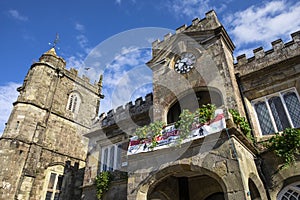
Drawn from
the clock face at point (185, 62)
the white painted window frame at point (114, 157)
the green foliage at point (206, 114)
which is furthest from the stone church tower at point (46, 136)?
the green foliage at point (206, 114)

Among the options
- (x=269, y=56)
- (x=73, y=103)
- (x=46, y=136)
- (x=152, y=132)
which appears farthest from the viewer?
(x=73, y=103)

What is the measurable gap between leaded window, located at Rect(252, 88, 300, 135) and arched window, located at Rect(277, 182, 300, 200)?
2042 millimetres

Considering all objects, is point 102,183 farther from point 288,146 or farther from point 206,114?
point 288,146

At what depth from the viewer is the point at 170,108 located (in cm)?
1105

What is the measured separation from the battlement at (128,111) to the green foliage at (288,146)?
634 centimetres

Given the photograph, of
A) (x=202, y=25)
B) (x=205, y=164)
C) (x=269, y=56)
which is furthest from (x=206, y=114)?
(x=202, y=25)

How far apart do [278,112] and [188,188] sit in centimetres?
472

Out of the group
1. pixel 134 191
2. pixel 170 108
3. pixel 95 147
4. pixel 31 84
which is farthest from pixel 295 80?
pixel 31 84

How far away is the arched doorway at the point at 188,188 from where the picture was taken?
29.7 ft

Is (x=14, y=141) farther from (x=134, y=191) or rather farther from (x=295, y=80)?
(x=295, y=80)

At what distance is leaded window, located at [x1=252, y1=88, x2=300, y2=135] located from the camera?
8.48 metres

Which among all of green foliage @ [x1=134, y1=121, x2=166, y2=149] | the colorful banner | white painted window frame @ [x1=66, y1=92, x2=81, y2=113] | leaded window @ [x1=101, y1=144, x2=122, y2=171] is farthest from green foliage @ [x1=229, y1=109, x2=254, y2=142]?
white painted window frame @ [x1=66, y1=92, x2=81, y2=113]

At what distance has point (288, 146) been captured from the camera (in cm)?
758

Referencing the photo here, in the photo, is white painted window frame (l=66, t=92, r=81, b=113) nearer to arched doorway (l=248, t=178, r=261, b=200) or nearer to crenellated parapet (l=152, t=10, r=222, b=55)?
crenellated parapet (l=152, t=10, r=222, b=55)
